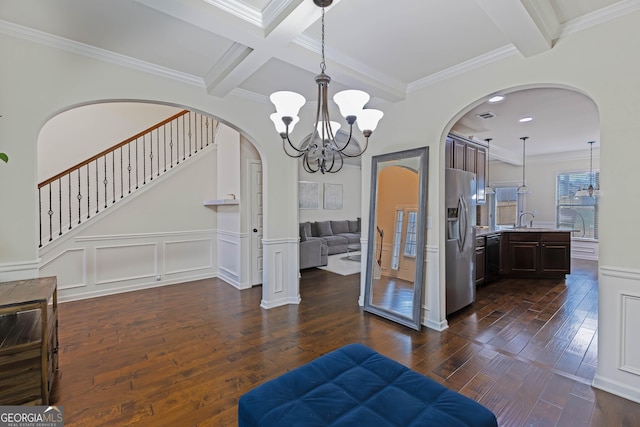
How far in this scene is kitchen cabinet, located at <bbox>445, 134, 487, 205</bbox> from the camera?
3875mm

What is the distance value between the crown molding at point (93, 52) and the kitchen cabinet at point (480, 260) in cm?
460

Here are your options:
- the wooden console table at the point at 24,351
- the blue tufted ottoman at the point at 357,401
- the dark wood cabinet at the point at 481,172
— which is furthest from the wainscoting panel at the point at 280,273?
the dark wood cabinet at the point at 481,172

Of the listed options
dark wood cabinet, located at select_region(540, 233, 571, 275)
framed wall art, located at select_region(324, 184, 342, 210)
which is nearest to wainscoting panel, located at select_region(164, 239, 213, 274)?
framed wall art, located at select_region(324, 184, 342, 210)

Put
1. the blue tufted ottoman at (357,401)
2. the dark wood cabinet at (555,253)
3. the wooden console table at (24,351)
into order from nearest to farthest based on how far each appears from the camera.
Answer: the blue tufted ottoman at (357,401) → the wooden console table at (24,351) → the dark wood cabinet at (555,253)

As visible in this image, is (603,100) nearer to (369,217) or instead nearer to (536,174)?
(369,217)

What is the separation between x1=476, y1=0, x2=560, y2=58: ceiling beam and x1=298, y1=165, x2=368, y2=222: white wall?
5902 mm

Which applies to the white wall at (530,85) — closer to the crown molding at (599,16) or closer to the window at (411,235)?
the crown molding at (599,16)

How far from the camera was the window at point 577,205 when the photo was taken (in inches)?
280

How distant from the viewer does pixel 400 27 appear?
2.26 meters

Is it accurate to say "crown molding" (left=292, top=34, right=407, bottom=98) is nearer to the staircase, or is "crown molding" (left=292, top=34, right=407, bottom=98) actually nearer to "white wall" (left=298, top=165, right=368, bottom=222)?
the staircase

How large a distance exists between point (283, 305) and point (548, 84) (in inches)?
148

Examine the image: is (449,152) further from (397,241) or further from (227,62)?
(227,62)

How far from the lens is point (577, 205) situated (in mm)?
7355

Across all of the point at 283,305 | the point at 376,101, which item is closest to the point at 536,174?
the point at 376,101
